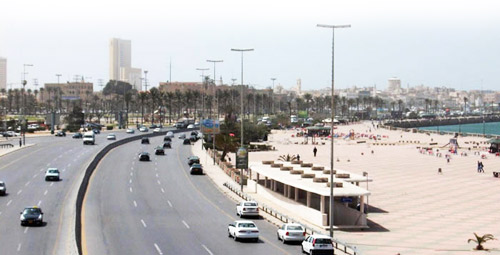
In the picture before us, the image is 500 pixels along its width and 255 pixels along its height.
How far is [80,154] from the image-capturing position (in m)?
86.5

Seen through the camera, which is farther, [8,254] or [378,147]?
[378,147]

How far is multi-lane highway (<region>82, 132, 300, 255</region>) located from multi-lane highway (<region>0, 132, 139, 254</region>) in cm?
144

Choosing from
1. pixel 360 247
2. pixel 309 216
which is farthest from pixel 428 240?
pixel 309 216

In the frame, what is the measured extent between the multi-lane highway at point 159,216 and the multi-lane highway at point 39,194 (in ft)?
4.73

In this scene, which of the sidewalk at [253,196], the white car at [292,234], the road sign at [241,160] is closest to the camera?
the white car at [292,234]

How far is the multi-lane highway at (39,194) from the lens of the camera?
113ft

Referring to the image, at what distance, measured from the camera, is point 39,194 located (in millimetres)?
52656

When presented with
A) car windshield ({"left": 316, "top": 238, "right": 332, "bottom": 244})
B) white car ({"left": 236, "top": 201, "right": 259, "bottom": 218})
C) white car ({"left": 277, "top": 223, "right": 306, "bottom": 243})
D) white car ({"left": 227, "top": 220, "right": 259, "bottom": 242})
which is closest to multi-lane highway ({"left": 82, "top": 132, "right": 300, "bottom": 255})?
white car ({"left": 227, "top": 220, "right": 259, "bottom": 242})

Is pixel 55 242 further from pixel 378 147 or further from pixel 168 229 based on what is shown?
pixel 378 147

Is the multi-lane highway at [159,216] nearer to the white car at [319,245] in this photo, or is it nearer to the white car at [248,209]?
the white car at [248,209]

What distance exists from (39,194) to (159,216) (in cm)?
1218

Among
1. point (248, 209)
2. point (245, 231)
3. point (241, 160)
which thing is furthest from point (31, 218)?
point (241, 160)

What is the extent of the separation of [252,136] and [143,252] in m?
96.3

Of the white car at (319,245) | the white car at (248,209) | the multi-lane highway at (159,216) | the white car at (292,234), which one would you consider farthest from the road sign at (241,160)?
the white car at (319,245)
